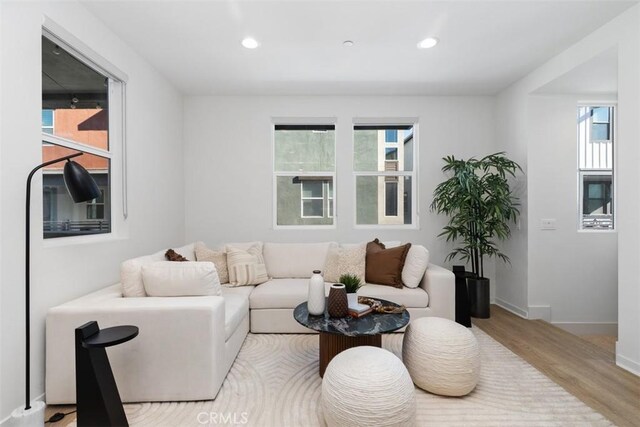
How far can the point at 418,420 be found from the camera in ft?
6.03

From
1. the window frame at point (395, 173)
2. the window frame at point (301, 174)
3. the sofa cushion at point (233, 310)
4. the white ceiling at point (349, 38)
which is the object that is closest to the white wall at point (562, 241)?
the white ceiling at point (349, 38)

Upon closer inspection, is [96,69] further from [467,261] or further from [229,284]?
[467,261]

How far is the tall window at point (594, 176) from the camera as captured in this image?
3.72m

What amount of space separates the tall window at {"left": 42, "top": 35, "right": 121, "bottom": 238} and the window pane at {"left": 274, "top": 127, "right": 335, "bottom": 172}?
199cm

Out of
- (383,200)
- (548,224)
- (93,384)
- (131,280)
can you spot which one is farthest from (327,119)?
(93,384)

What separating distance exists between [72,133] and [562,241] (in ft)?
15.9

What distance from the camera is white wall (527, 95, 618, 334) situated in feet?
11.9

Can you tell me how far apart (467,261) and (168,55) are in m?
4.10

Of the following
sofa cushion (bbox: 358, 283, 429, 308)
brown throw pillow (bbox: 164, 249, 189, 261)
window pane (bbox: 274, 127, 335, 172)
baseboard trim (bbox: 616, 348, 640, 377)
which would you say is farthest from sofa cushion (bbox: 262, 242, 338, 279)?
baseboard trim (bbox: 616, 348, 640, 377)

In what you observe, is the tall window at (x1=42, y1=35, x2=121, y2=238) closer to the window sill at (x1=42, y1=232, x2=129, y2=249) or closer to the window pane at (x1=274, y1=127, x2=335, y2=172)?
the window sill at (x1=42, y1=232, x2=129, y2=249)

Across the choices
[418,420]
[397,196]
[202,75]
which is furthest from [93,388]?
[397,196]

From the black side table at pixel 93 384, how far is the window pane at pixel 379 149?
3.42 m

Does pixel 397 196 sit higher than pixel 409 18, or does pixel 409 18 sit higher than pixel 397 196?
pixel 409 18

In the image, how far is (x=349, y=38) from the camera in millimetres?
2842
